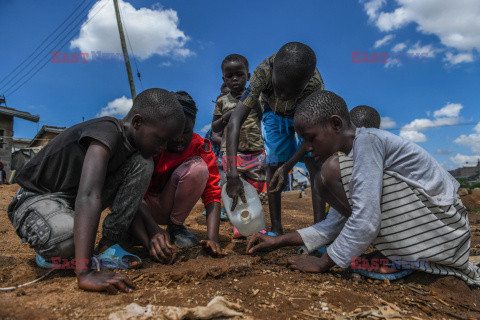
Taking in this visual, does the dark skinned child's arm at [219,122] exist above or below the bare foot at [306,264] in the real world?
above

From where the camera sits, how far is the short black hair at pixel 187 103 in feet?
8.05

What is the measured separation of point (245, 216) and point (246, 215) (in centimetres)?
1

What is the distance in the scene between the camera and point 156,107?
1.92m

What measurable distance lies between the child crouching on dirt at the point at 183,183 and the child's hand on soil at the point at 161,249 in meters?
0.39

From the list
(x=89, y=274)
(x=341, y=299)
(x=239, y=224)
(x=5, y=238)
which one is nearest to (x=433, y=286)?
(x=341, y=299)

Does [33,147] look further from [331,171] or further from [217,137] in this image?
[331,171]

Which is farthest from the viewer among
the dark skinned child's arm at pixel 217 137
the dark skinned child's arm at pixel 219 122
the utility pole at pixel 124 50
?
the utility pole at pixel 124 50

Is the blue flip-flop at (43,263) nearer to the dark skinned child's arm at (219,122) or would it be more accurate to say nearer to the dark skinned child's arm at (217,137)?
the dark skinned child's arm at (219,122)

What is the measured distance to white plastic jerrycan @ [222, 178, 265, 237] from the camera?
261cm

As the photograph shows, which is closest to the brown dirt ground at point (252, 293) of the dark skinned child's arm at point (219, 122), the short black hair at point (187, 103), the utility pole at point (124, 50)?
the short black hair at point (187, 103)

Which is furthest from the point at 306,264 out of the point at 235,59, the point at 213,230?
the point at 235,59

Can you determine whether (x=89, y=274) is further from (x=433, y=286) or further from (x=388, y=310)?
(x=433, y=286)

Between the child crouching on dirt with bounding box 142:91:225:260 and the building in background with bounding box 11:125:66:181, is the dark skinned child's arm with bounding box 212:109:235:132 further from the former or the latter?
the building in background with bounding box 11:125:66:181

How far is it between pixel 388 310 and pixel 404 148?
805 mm
